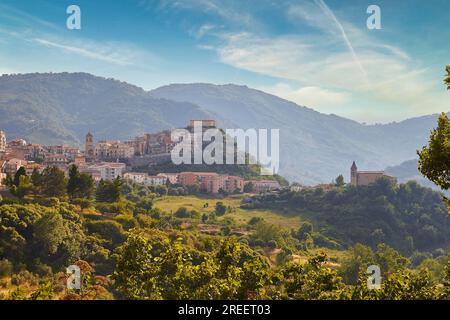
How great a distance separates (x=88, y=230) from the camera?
4403cm

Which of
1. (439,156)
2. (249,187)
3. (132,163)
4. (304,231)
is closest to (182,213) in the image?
(304,231)

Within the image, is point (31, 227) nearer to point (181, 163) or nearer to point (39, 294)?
point (39, 294)

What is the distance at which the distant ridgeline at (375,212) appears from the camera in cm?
8056

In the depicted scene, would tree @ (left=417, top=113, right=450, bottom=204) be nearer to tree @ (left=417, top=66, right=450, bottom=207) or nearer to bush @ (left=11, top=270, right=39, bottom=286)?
tree @ (left=417, top=66, right=450, bottom=207)

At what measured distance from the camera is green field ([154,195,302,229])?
255 feet

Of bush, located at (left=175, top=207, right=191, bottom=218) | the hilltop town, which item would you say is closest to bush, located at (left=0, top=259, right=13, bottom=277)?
bush, located at (left=175, top=207, right=191, bottom=218)

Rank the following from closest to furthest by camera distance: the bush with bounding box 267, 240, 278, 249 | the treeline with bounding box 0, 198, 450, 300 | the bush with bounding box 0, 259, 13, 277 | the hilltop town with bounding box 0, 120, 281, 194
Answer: the treeline with bounding box 0, 198, 450, 300 → the bush with bounding box 0, 259, 13, 277 → the bush with bounding box 267, 240, 278, 249 → the hilltop town with bounding box 0, 120, 281, 194

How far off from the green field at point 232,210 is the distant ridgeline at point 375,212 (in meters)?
3.37

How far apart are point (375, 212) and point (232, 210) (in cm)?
2762

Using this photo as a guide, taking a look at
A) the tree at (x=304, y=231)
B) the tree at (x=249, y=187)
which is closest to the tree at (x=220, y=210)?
the tree at (x=304, y=231)

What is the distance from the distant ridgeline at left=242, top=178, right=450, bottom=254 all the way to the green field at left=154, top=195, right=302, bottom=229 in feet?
11.1

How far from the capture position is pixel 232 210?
84188 mm

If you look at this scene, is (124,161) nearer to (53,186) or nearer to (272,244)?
(272,244)

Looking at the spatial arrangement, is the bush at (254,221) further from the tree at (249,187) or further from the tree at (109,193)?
the tree at (249,187)
